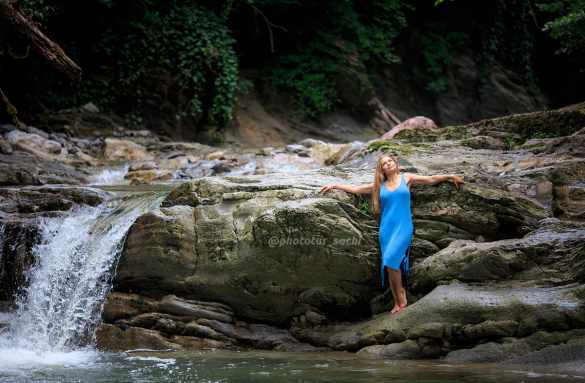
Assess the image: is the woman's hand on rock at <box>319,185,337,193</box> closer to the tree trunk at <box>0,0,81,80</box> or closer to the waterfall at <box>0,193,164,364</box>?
the waterfall at <box>0,193,164,364</box>

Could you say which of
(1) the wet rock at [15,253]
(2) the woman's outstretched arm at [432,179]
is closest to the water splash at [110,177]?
(1) the wet rock at [15,253]

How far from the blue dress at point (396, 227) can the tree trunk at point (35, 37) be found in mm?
6120

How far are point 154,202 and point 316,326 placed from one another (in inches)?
105

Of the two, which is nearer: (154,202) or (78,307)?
(78,307)

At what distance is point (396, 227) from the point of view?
21.5 feet

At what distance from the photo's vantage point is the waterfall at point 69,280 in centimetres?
688

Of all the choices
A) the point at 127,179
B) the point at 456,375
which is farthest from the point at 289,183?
the point at 127,179

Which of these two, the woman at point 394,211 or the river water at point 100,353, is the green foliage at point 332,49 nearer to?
the river water at point 100,353

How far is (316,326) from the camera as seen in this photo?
6.71m

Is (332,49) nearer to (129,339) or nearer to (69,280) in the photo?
(69,280)

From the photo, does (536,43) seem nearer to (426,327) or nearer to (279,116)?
(279,116)

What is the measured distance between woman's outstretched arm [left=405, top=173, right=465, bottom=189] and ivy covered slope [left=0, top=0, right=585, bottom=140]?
801 cm

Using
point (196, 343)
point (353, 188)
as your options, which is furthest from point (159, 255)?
point (353, 188)

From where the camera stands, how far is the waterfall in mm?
6879
